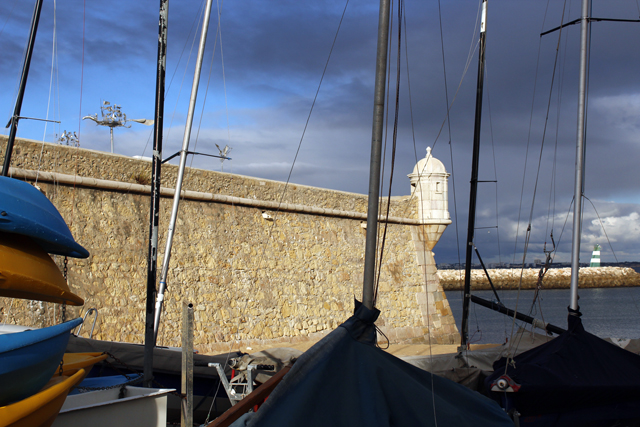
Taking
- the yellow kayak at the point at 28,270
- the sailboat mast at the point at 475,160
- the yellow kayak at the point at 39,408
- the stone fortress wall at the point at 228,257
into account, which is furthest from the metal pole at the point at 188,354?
the sailboat mast at the point at 475,160

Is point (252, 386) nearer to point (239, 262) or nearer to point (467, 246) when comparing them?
point (467, 246)

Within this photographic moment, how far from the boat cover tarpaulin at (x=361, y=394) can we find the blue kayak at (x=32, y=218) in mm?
2245

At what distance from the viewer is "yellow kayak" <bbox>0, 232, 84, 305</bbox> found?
3553mm

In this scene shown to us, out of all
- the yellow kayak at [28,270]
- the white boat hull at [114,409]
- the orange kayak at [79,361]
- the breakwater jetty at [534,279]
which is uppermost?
the yellow kayak at [28,270]

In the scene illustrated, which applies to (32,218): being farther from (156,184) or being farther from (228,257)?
(228,257)

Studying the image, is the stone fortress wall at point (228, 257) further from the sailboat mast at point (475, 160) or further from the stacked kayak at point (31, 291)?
the stacked kayak at point (31, 291)

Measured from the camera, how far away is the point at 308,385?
8.74 ft

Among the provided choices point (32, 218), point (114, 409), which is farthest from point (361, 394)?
point (32, 218)

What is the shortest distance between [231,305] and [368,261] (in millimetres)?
7369

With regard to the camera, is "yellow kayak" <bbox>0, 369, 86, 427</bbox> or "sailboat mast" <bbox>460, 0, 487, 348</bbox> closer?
"yellow kayak" <bbox>0, 369, 86, 427</bbox>

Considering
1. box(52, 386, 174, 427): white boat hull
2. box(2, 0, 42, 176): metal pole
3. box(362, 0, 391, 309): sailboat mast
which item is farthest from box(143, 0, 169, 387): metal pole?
box(2, 0, 42, 176): metal pole

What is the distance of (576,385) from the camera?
4746mm

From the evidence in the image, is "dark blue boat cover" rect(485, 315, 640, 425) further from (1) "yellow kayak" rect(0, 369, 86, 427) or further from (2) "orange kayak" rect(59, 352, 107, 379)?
(2) "orange kayak" rect(59, 352, 107, 379)

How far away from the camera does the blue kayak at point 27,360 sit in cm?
333
